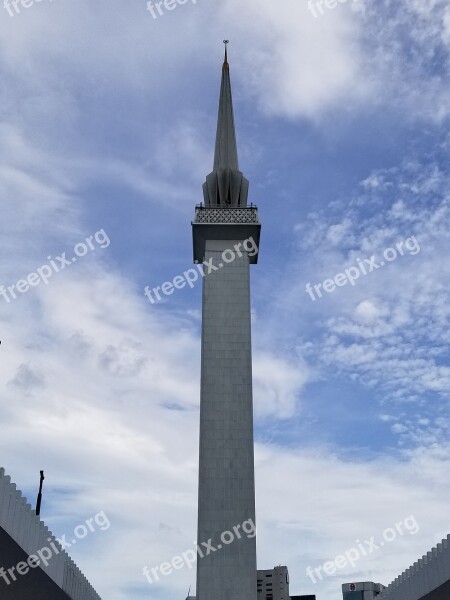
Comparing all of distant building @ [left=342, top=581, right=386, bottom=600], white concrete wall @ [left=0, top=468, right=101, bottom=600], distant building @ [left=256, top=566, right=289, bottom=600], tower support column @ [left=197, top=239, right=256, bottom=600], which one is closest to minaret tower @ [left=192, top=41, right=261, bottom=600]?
tower support column @ [left=197, top=239, right=256, bottom=600]

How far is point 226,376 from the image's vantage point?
37094 mm

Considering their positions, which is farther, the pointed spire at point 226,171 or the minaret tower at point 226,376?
the pointed spire at point 226,171

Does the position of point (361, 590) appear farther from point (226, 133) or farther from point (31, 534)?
point (31, 534)

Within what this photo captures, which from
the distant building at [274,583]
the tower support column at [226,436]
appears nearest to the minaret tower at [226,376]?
the tower support column at [226,436]

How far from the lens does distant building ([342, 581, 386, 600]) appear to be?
111750 millimetres

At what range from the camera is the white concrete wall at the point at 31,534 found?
15.1m

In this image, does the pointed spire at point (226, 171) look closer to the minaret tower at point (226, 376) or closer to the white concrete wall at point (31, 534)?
the minaret tower at point (226, 376)

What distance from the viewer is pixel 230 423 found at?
3591 cm

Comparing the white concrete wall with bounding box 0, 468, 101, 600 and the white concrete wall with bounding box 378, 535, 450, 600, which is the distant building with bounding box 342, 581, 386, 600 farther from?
the white concrete wall with bounding box 0, 468, 101, 600

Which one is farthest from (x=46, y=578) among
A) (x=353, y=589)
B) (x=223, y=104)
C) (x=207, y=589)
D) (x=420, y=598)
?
(x=353, y=589)

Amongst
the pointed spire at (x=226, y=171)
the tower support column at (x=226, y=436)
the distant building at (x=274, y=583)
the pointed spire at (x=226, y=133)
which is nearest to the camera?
the tower support column at (x=226, y=436)

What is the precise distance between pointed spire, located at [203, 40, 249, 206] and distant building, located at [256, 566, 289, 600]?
84843mm

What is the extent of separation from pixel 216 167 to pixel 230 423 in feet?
57.4

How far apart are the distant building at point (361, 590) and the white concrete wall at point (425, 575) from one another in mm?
97104
